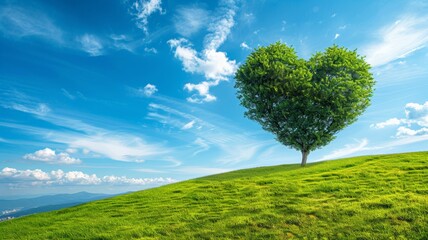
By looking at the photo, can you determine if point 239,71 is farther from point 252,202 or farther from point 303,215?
point 303,215

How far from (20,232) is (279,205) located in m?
19.7

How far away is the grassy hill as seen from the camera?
54.6 feet

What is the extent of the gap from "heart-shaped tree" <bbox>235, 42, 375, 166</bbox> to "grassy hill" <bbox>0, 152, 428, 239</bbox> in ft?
45.6

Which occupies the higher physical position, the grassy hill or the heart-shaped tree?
the heart-shaped tree

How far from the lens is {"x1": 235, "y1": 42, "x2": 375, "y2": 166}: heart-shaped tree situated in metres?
44.7

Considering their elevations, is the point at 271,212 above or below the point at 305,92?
below

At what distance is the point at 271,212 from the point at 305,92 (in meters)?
28.2

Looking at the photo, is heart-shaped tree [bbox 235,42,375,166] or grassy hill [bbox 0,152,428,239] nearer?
grassy hill [bbox 0,152,428,239]

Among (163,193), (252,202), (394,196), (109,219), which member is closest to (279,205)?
(252,202)

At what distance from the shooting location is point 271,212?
20.2m

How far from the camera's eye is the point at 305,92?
148ft

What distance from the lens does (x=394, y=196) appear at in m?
20.8

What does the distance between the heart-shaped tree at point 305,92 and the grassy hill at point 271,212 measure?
45.6ft

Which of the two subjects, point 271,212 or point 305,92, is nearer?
point 271,212
